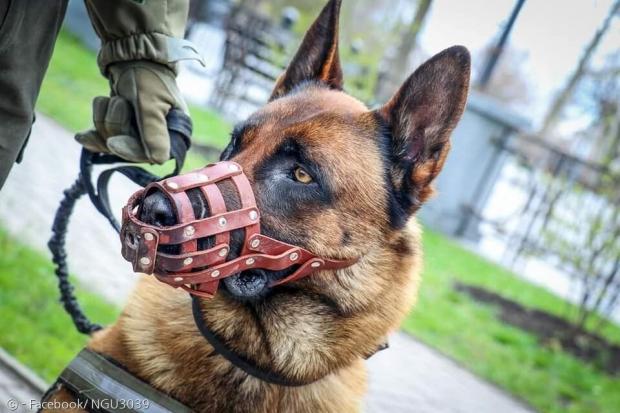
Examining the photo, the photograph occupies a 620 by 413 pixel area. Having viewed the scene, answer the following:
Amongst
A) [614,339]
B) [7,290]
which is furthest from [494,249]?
[7,290]

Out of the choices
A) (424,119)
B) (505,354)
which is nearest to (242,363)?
(424,119)

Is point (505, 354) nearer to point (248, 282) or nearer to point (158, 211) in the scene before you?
point (248, 282)

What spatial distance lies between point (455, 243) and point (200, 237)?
37.4 feet

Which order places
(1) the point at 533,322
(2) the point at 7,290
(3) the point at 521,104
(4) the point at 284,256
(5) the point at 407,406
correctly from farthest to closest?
(3) the point at 521,104 → (1) the point at 533,322 → (5) the point at 407,406 → (2) the point at 7,290 → (4) the point at 284,256

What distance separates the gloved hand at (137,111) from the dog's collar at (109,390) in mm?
767

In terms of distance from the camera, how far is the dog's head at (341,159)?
2.01 m

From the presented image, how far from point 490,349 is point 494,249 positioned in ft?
23.9

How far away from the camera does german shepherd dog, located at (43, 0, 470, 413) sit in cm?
203

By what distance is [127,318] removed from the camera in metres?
2.19

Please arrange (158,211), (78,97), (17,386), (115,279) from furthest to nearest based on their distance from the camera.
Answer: (78,97) → (115,279) → (17,386) → (158,211)

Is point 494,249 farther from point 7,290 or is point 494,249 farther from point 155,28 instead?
point 155,28

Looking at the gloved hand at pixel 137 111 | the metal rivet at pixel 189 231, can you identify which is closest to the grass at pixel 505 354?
the gloved hand at pixel 137 111

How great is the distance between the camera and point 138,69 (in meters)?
2.21

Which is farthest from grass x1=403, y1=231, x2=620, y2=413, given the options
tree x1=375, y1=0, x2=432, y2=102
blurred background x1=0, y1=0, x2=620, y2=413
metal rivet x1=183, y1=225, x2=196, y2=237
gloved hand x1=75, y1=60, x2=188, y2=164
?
metal rivet x1=183, y1=225, x2=196, y2=237
